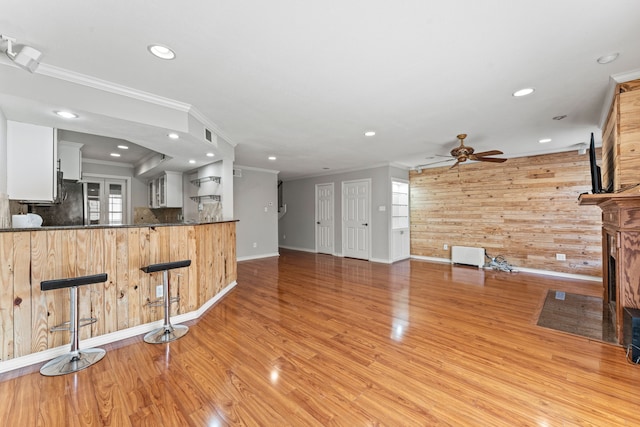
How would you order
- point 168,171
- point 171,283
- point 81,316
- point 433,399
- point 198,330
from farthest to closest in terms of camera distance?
point 168,171 → point 171,283 → point 198,330 → point 81,316 → point 433,399

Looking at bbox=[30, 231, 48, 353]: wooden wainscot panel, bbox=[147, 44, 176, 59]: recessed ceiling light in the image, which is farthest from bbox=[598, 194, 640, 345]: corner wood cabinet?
bbox=[30, 231, 48, 353]: wooden wainscot panel

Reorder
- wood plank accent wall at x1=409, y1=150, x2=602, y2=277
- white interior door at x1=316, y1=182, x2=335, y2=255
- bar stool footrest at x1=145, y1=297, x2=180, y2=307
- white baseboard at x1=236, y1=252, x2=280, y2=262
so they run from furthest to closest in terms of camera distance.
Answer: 1. white interior door at x1=316, y1=182, x2=335, y2=255
2. white baseboard at x1=236, y1=252, x2=280, y2=262
3. wood plank accent wall at x1=409, y1=150, x2=602, y2=277
4. bar stool footrest at x1=145, y1=297, x2=180, y2=307

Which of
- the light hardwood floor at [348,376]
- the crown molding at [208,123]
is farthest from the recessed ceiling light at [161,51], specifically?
the light hardwood floor at [348,376]

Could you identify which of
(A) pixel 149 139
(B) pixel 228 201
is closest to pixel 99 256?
(A) pixel 149 139

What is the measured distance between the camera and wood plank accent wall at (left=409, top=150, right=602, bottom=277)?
4906 mm

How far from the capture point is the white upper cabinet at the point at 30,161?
2.72 meters

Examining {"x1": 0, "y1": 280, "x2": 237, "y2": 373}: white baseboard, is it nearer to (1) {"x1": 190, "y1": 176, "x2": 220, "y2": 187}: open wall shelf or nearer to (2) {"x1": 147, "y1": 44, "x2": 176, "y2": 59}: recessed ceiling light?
(1) {"x1": 190, "y1": 176, "x2": 220, "y2": 187}: open wall shelf

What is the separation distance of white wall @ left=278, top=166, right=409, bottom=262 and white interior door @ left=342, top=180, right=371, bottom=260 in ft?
0.44

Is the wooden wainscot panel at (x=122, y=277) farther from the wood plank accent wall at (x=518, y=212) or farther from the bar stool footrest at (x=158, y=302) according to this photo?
the wood plank accent wall at (x=518, y=212)

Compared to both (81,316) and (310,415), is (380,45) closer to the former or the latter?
(310,415)

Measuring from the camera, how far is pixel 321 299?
372 cm

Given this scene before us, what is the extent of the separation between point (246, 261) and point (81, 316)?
4.17m

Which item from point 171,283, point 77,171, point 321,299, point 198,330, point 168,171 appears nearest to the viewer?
point 198,330

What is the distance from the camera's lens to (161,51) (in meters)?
1.99
